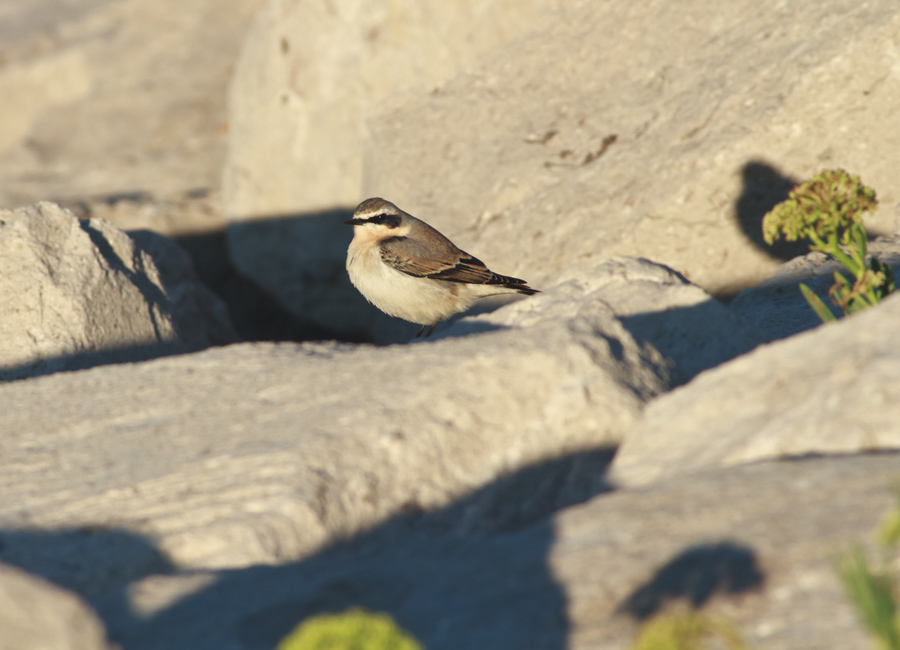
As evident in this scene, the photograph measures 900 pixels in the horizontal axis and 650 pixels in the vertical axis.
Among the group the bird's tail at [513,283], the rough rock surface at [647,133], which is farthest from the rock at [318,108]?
the bird's tail at [513,283]

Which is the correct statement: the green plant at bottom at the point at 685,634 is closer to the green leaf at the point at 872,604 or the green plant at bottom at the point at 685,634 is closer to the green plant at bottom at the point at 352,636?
the green leaf at the point at 872,604

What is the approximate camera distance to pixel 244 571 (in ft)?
12.6

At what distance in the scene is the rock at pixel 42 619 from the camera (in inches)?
104

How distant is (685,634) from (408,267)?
24.1ft

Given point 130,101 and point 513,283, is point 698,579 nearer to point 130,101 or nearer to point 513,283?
point 513,283

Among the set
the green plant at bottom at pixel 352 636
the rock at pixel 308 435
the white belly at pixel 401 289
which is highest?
the green plant at bottom at pixel 352 636

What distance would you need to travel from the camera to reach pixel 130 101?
16438 millimetres

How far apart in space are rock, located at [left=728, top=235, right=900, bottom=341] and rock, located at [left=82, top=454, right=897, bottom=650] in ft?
12.4

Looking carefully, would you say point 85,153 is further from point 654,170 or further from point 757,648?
point 757,648

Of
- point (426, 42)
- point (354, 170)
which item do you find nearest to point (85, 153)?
point (354, 170)

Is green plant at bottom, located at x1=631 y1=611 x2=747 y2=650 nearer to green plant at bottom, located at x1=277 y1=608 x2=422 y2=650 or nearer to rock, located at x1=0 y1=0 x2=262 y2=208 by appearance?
green plant at bottom, located at x1=277 y1=608 x2=422 y2=650

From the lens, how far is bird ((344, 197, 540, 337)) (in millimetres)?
9742

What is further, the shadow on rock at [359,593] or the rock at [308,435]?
the rock at [308,435]

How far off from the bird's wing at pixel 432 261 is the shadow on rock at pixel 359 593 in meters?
5.67
